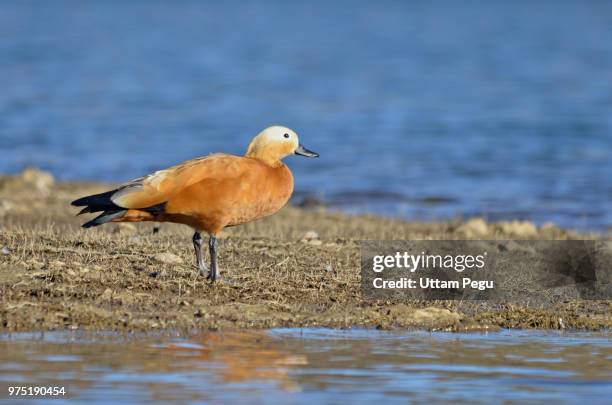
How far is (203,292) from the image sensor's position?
911cm

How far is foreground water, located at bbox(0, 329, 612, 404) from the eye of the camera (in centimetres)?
688

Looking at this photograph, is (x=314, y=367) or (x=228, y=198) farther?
(x=228, y=198)

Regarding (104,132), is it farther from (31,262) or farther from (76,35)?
(76,35)

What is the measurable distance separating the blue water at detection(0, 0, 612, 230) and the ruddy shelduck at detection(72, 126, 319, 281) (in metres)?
9.12

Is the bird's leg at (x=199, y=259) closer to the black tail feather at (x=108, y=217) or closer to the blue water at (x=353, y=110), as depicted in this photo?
the black tail feather at (x=108, y=217)

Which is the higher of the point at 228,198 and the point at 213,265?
the point at 228,198

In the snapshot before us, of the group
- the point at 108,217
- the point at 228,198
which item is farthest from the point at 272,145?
the point at 108,217

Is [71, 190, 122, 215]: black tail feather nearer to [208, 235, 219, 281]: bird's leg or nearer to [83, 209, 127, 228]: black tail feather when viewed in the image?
[83, 209, 127, 228]: black tail feather

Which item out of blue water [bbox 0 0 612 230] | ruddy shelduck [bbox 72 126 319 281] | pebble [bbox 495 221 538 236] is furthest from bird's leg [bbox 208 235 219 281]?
blue water [bbox 0 0 612 230]

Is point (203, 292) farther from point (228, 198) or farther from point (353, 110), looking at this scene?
point (353, 110)

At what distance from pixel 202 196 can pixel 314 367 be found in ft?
7.11

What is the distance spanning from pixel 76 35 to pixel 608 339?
208 ft

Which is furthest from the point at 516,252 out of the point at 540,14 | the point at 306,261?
the point at 540,14

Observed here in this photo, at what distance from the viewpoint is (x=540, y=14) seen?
113m
